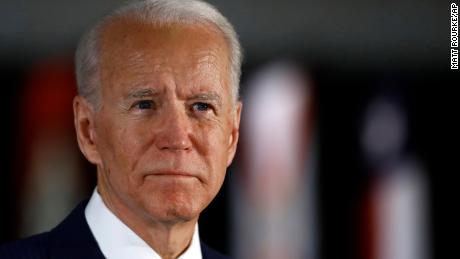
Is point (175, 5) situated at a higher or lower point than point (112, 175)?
higher

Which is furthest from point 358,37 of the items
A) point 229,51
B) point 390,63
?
point 229,51

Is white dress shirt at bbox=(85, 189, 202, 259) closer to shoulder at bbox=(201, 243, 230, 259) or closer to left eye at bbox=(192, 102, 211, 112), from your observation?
shoulder at bbox=(201, 243, 230, 259)

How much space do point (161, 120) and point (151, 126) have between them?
2 centimetres

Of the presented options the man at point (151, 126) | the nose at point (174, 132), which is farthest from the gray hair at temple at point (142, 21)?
the nose at point (174, 132)

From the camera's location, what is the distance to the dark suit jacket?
1.83 metres

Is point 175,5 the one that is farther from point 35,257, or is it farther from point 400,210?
point 400,210

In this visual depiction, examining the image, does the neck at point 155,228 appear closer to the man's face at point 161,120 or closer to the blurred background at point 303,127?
the man's face at point 161,120

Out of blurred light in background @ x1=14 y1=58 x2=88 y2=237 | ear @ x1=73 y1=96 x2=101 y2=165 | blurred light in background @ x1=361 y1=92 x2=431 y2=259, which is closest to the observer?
ear @ x1=73 y1=96 x2=101 y2=165

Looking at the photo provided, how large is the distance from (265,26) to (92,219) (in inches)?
68.2

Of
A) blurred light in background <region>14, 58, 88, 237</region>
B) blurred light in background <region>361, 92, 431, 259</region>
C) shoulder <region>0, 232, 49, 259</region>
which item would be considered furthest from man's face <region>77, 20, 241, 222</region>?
blurred light in background <region>361, 92, 431, 259</region>

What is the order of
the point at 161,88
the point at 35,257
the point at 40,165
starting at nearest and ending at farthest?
1. the point at 161,88
2. the point at 35,257
3. the point at 40,165

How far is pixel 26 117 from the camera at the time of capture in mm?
3432

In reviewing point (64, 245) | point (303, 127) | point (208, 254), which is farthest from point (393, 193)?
point (64, 245)

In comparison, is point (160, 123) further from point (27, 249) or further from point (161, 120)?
point (27, 249)
